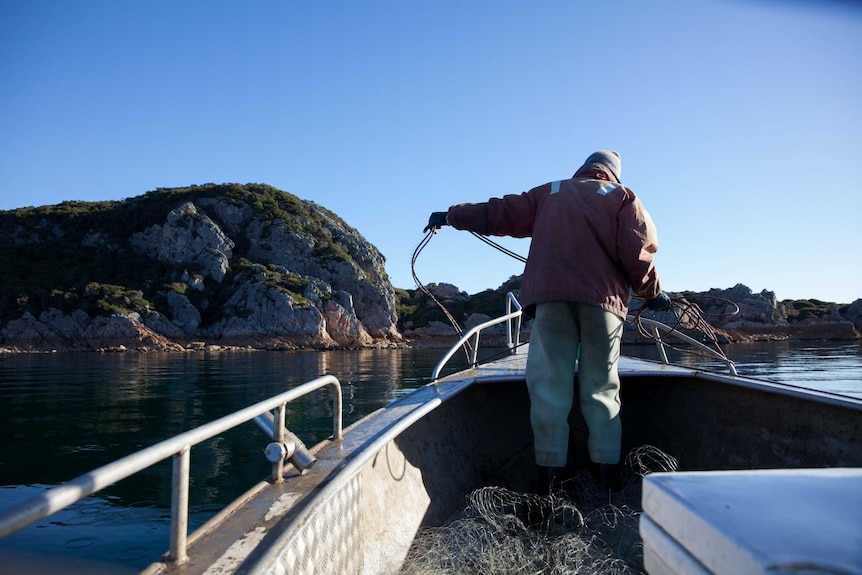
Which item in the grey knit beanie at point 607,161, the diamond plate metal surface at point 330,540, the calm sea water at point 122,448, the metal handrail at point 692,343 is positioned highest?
the grey knit beanie at point 607,161

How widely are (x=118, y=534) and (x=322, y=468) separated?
310 centimetres

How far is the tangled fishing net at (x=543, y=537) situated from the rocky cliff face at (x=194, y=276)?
2043 inches

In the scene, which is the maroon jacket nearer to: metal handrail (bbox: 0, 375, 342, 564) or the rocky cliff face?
metal handrail (bbox: 0, 375, 342, 564)

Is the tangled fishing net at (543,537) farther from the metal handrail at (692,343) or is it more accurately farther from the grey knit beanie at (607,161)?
the grey knit beanie at (607,161)

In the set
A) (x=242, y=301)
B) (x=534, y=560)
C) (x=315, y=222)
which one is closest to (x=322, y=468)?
(x=534, y=560)

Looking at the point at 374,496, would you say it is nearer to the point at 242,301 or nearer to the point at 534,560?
the point at 534,560

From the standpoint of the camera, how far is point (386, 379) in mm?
19656

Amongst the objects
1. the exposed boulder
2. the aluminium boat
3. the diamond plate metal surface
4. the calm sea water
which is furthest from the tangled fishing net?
the exposed boulder

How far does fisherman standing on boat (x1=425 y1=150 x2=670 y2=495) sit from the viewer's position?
2.86 meters

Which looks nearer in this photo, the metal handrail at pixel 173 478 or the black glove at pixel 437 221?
the metal handrail at pixel 173 478

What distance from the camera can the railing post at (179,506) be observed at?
54.3 inches

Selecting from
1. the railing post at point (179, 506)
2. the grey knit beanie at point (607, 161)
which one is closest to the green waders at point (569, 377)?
the grey knit beanie at point (607, 161)

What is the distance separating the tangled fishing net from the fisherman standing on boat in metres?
0.16

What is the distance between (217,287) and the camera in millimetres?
61344
